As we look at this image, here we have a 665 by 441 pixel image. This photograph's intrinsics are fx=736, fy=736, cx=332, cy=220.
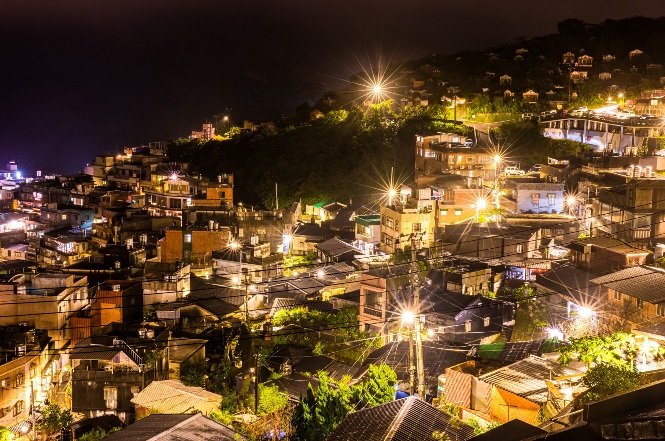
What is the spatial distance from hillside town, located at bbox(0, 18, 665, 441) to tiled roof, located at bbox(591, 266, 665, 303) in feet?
0.12

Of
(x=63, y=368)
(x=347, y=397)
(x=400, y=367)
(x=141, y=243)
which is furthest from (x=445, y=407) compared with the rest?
(x=141, y=243)

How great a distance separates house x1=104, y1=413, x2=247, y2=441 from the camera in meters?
8.12

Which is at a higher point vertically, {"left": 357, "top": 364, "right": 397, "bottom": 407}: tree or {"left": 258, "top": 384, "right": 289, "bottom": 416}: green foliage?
{"left": 357, "top": 364, "right": 397, "bottom": 407}: tree

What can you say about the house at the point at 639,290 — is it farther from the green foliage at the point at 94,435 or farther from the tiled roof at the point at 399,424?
the green foliage at the point at 94,435

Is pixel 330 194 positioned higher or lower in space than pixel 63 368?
higher

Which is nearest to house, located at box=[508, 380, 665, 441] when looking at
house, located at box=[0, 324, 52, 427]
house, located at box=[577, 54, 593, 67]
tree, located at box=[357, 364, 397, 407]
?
tree, located at box=[357, 364, 397, 407]

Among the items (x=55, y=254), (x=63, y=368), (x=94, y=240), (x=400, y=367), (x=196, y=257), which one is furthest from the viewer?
(x=94, y=240)

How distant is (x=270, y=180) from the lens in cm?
2758

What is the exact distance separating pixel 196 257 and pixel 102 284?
12.3 feet

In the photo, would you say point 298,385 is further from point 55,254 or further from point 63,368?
point 55,254

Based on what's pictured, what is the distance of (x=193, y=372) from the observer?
12.1 meters

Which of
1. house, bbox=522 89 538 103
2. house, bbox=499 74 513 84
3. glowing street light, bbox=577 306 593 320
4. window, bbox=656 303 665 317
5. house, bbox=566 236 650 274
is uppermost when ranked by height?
house, bbox=499 74 513 84

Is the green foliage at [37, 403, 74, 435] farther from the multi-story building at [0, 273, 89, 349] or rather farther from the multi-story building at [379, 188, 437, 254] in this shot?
the multi-story building at [379, 188, 437, 254]

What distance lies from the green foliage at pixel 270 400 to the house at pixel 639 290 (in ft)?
16.5
